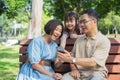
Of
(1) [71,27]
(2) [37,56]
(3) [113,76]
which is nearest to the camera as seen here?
(2) [37,56]

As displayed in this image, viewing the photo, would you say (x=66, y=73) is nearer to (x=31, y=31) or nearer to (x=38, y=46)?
(x=38, y=46)

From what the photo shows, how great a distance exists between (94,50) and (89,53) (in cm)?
9

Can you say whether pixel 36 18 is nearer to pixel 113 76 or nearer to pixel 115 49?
pixel 115 49

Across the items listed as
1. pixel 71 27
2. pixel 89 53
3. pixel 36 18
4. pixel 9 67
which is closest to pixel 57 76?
pixel 89 53

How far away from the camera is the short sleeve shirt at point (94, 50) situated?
4250mm

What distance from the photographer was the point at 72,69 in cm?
455

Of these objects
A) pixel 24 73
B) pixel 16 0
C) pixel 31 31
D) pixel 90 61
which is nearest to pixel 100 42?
pixel 90 61

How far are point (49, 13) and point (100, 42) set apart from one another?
18355 millimetres

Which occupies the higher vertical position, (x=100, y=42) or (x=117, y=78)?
(x=100, y=42)

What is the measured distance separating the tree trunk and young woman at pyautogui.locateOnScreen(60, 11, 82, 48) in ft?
6.56

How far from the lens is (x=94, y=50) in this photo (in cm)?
431

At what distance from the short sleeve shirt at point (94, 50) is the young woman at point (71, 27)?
0.47 m

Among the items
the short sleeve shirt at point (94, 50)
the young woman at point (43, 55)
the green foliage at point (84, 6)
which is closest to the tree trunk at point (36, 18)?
the young woman at point (43, 55)

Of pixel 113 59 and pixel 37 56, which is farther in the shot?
pixel 113 59
